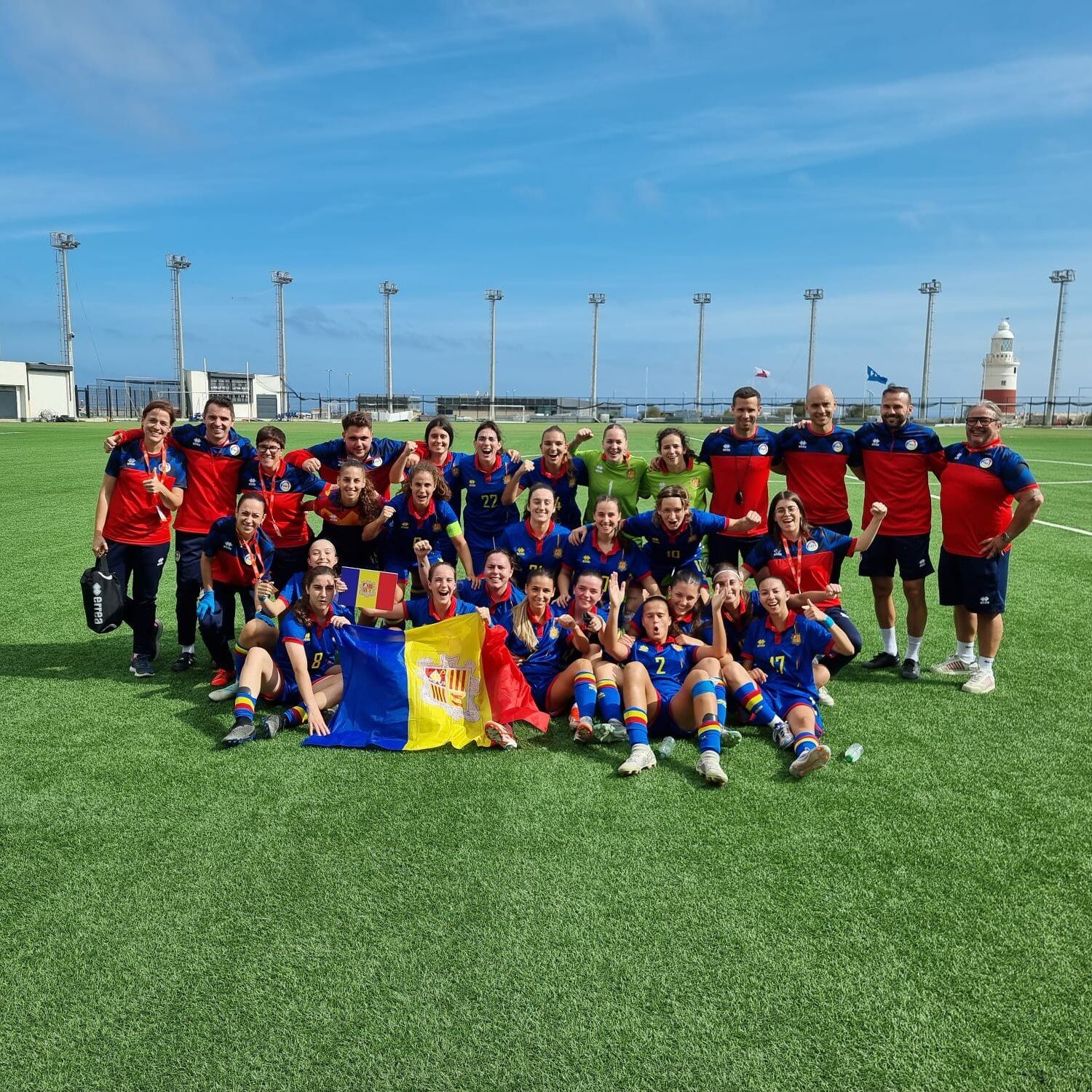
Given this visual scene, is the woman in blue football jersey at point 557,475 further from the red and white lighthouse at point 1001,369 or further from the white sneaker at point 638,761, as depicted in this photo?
the red and white lighthouse at point 1001,369

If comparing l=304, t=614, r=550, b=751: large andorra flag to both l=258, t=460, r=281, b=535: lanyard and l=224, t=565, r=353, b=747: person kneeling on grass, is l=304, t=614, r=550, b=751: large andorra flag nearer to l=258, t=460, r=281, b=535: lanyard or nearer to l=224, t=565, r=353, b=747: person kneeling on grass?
l=224, t=565, r=353, b=747: person kneeling on grass

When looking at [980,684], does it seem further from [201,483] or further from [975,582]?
[201,483]

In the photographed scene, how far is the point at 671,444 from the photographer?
6.57m

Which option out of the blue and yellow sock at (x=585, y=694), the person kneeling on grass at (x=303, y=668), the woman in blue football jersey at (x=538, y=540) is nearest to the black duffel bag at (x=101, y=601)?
the person kneeling on grass at (x=303, y=668)

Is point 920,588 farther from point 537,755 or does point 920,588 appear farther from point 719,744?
point 537,755

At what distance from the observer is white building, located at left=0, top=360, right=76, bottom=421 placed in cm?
5444

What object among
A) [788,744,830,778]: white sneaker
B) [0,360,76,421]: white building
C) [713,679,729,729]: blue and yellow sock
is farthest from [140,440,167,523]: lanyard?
[0,360,76,421]: white building

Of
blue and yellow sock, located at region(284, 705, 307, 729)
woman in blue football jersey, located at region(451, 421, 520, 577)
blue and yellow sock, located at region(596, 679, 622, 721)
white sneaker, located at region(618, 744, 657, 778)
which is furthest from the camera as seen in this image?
woman in blue football jersey, located at region(451, 421, 520, 577)

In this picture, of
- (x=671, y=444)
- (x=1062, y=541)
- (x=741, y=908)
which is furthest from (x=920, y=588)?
(x=1062, y=541)

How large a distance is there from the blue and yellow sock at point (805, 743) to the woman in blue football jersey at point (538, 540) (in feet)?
6.54

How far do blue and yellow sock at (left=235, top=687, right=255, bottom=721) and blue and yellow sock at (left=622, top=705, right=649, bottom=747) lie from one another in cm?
222

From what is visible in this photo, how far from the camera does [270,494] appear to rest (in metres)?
6.39

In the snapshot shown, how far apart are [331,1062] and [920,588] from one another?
5347mm

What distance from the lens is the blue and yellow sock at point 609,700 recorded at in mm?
5121
